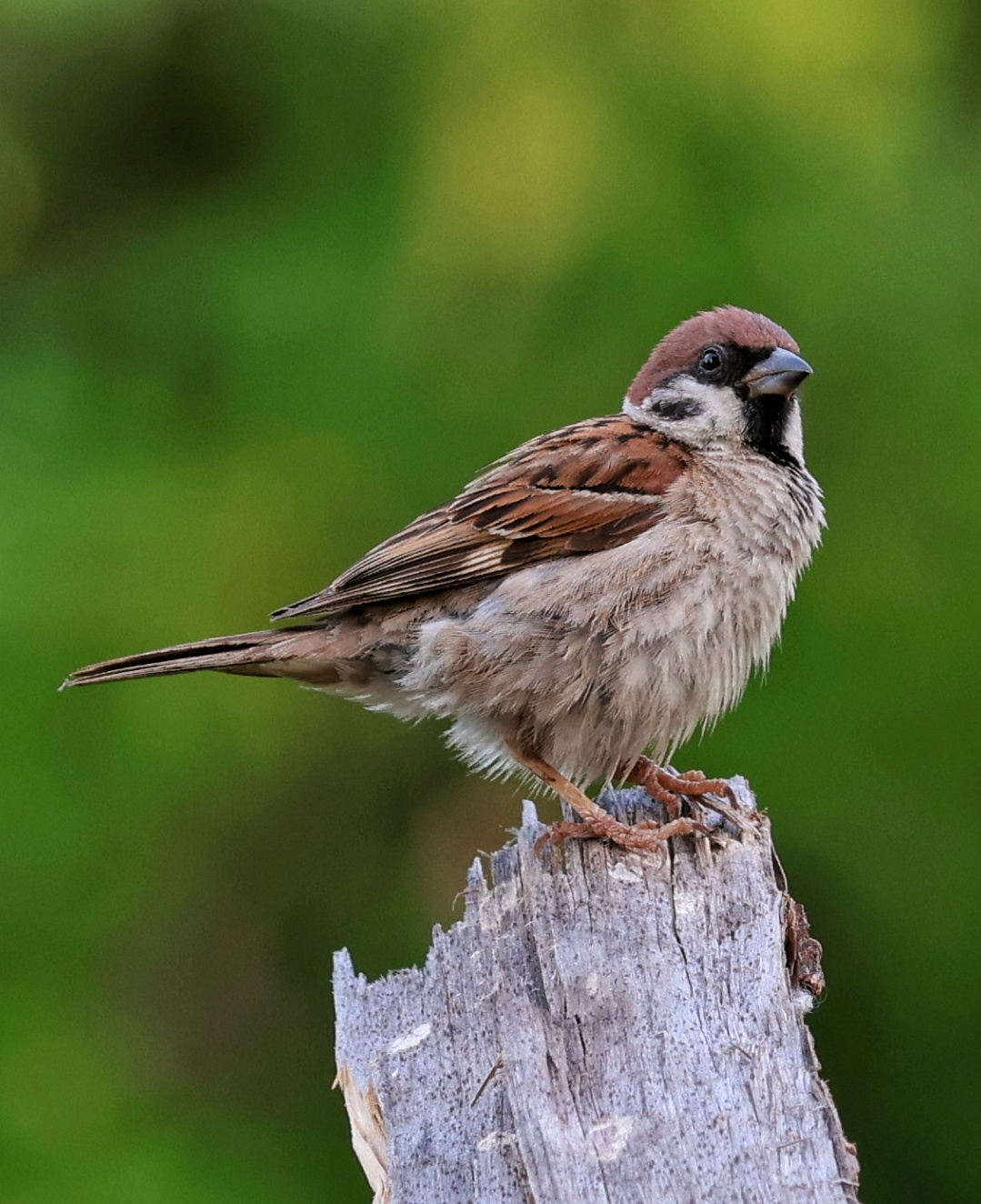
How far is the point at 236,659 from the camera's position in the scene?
344 cm

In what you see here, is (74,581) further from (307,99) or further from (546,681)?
(307,99)

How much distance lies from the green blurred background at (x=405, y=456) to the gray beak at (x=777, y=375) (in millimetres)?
Result: 384

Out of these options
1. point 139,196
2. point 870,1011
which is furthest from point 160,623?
point 870,1011

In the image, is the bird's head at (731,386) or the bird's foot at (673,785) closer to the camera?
the bird's foot at (673,785)

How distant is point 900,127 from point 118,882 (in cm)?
267

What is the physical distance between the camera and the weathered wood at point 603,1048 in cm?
185

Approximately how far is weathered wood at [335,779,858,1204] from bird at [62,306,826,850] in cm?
54

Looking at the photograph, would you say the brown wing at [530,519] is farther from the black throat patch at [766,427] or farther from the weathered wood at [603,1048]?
the weathered wood at [603,1048]

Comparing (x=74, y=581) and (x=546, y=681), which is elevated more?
(x=74, y=581)

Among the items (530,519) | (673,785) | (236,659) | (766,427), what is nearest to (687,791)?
(673,785)

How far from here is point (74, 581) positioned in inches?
149

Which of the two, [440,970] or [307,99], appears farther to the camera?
[307,99]

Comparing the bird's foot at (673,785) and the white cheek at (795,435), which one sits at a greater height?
the white cheek at (795,435)

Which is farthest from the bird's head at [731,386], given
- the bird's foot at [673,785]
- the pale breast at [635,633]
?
the bird's foot at [673,785]
